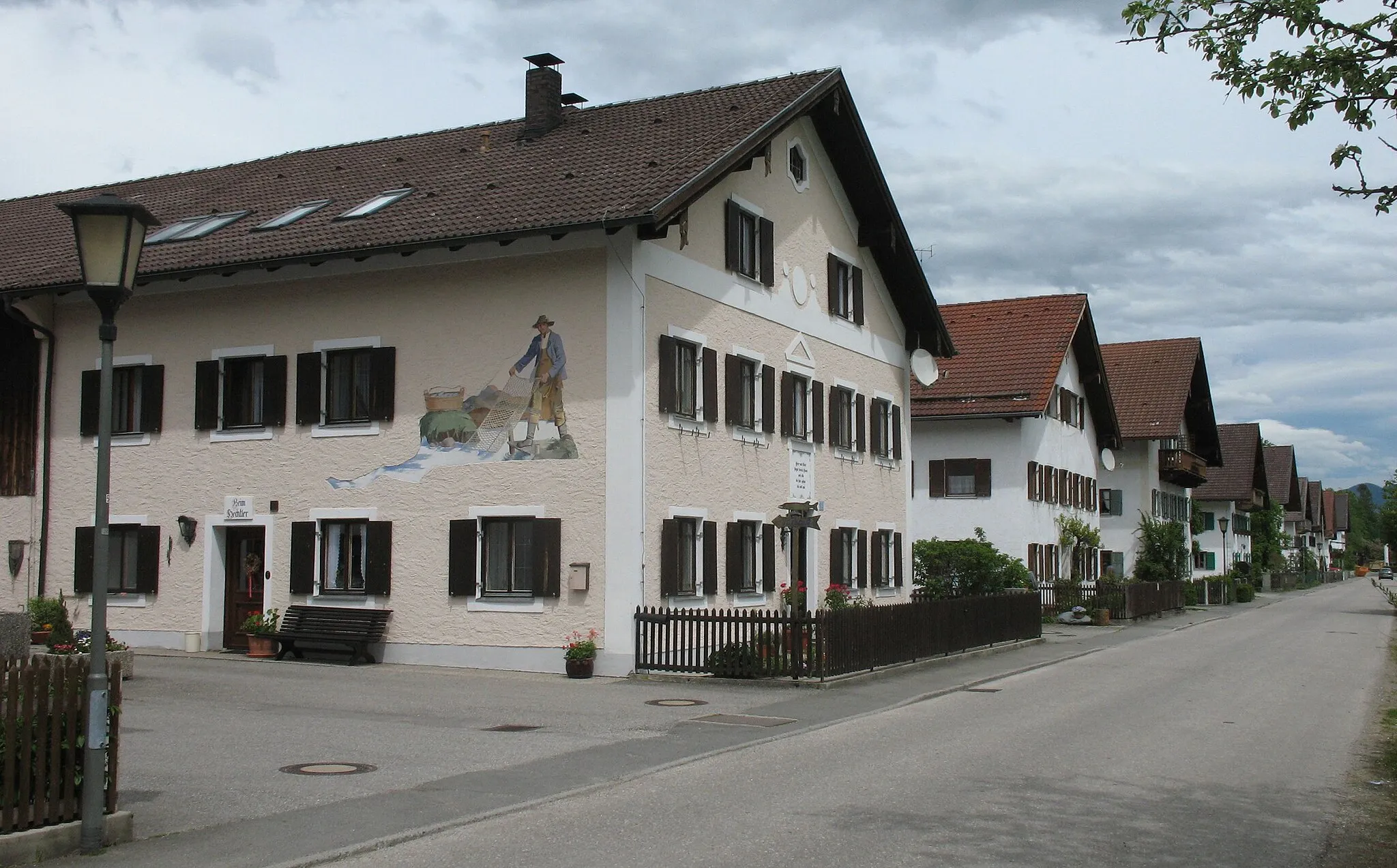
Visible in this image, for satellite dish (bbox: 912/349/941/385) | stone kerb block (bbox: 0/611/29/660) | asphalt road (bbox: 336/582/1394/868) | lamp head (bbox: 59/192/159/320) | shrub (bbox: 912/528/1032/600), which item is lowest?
asphalt road (bbox: 336/582/1394/868)

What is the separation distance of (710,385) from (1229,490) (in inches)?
2375

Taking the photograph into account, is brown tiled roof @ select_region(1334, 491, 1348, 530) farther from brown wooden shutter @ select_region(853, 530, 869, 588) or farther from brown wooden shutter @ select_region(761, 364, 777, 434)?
brown wooden shutter @ select_region(761, 364, 777, 434)

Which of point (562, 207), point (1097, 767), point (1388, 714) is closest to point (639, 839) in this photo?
point (1097, 767)

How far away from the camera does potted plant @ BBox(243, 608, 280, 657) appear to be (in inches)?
878

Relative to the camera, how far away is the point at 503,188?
73.4 feet

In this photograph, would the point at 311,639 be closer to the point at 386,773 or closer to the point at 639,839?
the point at 386,773

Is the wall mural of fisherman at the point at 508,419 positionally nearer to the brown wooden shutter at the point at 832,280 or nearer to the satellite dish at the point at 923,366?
the brown wooden shutter at the point at 832,280

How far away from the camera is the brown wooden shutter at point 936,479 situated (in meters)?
42.0

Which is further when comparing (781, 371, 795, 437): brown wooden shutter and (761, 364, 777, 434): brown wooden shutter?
(781, 371, 795, 437): brown wooden shutter

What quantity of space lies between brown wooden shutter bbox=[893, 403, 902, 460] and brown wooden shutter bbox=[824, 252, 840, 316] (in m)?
3.99

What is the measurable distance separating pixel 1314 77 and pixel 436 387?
51.2 ft

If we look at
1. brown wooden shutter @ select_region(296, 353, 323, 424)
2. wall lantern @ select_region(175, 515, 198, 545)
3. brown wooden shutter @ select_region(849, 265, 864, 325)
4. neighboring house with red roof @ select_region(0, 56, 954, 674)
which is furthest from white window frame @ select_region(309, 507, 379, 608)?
brown wooden shutter @ select_region(849, 265, 864, 325)

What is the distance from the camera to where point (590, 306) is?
20.7 metres

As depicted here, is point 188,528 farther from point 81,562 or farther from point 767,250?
point 767,250
